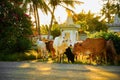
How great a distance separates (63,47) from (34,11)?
18.8 m

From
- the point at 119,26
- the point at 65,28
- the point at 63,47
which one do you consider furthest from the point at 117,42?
the point at 119,26

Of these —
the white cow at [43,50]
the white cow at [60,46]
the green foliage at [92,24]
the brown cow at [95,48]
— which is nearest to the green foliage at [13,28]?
the white cow at [43,50]

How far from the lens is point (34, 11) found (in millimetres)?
36438

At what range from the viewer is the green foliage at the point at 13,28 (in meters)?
20.7

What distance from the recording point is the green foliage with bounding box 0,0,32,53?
2067cm

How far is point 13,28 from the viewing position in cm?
2077

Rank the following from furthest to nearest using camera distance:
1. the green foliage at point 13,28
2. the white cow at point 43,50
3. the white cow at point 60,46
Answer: the green foliage at point 13,28 → the white cow at point 43,50 → the white cow at point 60,46

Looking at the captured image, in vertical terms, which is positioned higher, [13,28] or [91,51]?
[13,28]

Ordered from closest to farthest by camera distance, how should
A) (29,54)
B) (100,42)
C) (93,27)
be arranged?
(100,42) < (29,54) < (93,27)

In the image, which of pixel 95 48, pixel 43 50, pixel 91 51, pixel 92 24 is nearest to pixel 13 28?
pixel 43 50

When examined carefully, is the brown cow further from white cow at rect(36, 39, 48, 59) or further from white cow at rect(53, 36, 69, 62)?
white cow at rect(36, 39, 48, 59)

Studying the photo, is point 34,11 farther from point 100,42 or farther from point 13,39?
point 100,42

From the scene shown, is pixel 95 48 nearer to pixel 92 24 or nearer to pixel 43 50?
pixel 43 50

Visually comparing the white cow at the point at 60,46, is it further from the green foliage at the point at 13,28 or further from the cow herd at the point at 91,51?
the green foliage at the point at 13,28
